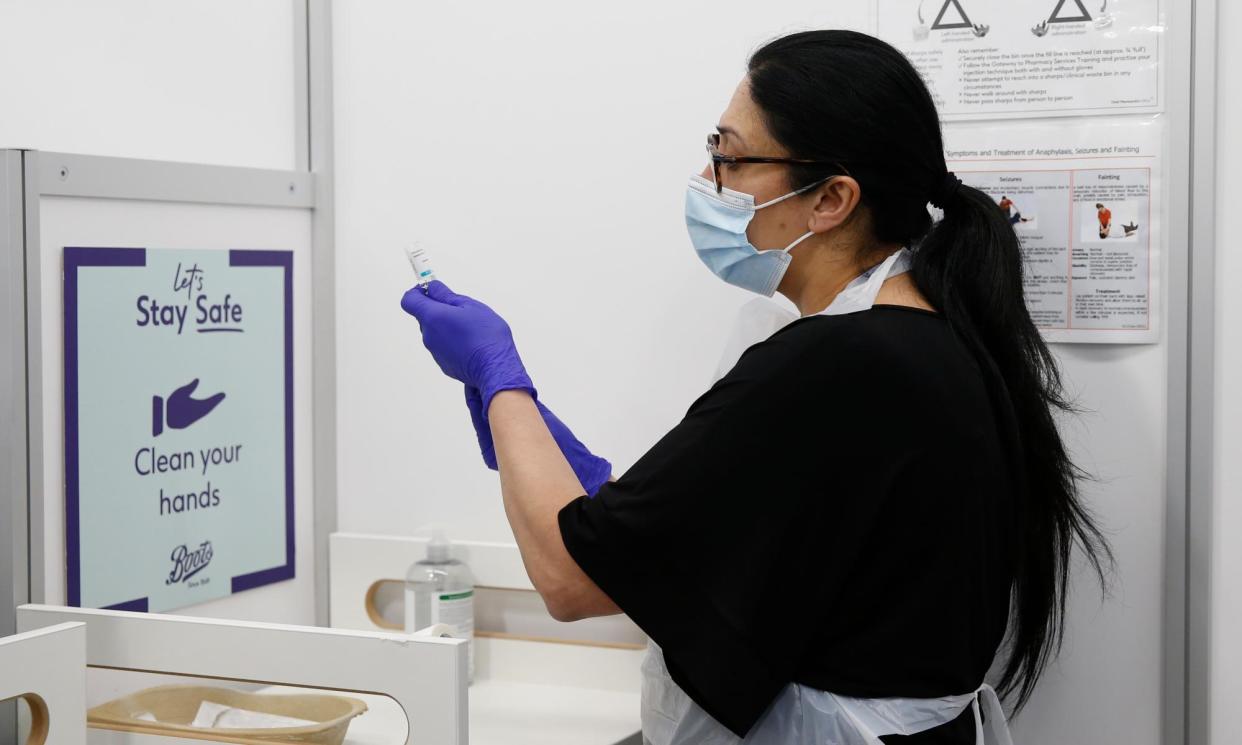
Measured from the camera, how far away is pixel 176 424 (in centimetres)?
148

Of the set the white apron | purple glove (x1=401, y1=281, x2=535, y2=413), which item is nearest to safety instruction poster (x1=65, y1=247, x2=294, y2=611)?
purple glove (x1=401, y1=281, x2=535, y2=413)

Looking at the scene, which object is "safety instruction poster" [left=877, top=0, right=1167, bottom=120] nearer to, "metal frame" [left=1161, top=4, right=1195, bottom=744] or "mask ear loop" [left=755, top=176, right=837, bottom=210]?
"metal frame" [left=1161, top=4, right=1195, bottom=744]

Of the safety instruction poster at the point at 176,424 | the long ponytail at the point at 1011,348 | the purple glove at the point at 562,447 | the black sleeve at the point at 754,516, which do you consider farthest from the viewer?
the safety instruction poster at the point at 176,424

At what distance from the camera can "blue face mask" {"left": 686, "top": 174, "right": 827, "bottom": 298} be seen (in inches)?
46.0

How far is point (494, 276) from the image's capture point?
164cm

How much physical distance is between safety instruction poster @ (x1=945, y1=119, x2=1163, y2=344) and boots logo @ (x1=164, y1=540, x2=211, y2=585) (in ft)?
3.35

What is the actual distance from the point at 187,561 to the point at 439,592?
0.31 meters

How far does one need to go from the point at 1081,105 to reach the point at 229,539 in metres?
1.15

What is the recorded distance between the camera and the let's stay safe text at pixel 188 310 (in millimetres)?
1442

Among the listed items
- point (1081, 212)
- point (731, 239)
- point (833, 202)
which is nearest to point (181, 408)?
point (731, 239)

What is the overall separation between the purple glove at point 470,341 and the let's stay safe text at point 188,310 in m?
0.36

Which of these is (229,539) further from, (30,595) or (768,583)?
(768,583)

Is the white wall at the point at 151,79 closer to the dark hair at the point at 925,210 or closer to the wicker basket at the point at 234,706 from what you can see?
the wicker basket at the point at 234,706

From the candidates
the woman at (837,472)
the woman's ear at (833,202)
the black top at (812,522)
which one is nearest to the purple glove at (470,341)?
the woman at (837,472)
